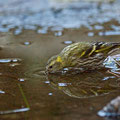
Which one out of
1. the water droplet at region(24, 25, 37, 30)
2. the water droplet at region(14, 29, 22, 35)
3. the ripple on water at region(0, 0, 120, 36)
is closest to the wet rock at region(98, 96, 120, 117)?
the ripple on water at region(0, 0, 120, 36)

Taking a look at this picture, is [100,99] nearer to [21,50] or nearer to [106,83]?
[106,83]

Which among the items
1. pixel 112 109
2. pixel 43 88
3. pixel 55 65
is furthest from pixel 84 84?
pixel 112 109

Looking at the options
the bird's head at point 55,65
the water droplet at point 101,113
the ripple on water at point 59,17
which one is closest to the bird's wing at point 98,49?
the bird's head at point 55,65

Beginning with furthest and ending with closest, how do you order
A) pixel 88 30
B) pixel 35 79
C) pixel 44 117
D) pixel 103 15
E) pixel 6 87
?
pixel 103 15 < pixel 88 30 < pixel 35 79 < pixel 6 87 < pixel 44 117

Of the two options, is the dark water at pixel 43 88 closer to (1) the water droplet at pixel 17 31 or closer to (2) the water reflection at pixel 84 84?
(2) the water reflection at pixel 84 84

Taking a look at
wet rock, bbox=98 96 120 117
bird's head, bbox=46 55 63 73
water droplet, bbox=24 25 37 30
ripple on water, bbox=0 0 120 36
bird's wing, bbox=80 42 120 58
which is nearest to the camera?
wet rock, bbox=98 96 120 117

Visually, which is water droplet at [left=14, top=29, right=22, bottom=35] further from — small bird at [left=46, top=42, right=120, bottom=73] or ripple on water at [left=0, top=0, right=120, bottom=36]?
small bird at [left=46, top=42, right=120, bottom=73]

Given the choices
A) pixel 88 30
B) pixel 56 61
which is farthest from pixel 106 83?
pixel 88 30
